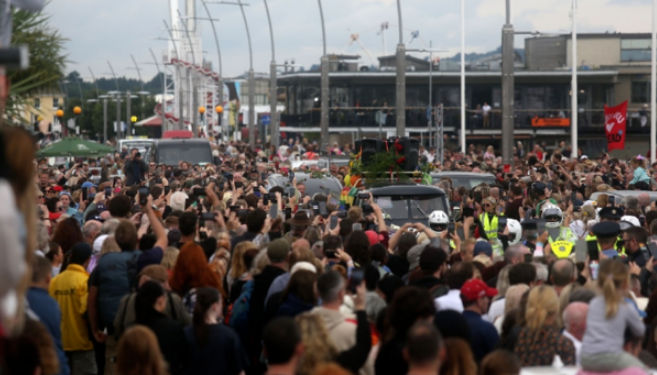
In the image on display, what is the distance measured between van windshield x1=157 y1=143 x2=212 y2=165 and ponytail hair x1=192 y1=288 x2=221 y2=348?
80.3 feet

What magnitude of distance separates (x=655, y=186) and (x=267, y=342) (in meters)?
18.7

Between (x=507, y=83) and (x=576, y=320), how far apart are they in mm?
23081

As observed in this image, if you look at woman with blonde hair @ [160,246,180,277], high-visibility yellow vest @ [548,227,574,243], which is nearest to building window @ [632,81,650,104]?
high-visibility yellow vest @ [548,227,574,243]

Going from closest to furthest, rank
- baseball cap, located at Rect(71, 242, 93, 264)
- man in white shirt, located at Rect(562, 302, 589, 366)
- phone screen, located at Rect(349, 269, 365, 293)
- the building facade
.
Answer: man in white shirt, located at Rect(562, 302, 589, 366) < phone screen, located at Rect(349, 269, 365, 293) < baseball cap, located at Rect(71, 242, 93, 264) < the building facade

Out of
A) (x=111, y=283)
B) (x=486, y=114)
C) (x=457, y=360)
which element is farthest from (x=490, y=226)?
(x=486, y=114)

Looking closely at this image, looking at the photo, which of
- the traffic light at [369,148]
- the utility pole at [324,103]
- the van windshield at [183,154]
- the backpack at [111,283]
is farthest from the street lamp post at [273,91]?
the backpack at [111,283]

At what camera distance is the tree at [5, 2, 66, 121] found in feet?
29.6

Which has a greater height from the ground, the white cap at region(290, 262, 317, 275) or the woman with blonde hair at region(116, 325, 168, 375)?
the white cap at region(290, 262, 317, 275)

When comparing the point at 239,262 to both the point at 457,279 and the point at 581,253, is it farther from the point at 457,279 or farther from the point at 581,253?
the point at 581,253

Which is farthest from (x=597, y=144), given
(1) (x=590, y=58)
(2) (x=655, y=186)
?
(2) (x=655, y=186)

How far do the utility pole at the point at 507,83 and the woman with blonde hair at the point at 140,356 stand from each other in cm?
2424

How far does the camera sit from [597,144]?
2813 inches

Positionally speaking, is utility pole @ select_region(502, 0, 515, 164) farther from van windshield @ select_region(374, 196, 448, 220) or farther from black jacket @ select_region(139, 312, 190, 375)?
black jacket @ select_region(139, 312, 190, 375)

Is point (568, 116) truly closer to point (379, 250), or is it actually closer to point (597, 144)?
point (597, 144)
